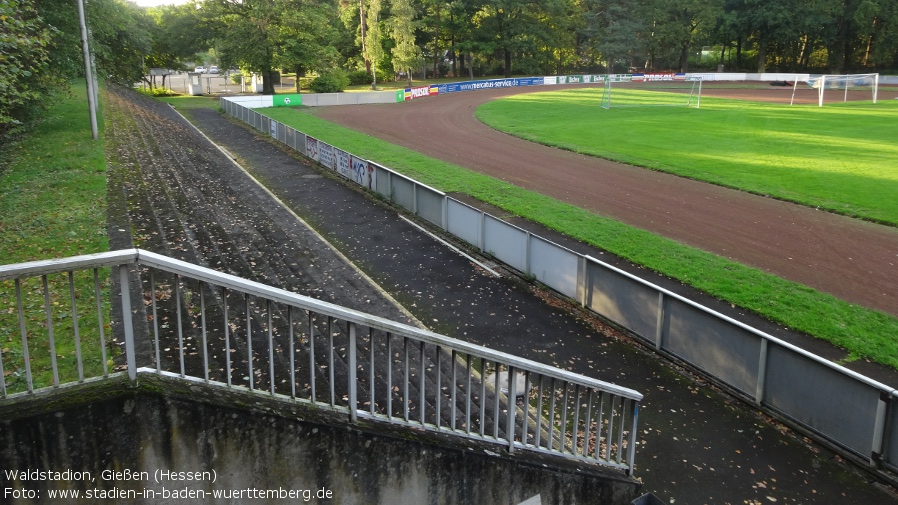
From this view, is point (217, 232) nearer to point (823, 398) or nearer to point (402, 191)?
point (402, 191)

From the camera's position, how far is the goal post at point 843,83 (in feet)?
189

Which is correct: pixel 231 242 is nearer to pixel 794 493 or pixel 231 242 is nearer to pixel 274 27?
pixel 794 493

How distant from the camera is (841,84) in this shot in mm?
65375

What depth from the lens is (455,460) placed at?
6.07 meters

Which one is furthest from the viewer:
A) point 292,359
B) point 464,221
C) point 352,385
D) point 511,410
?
point 464,221

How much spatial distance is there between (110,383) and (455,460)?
2878 mm

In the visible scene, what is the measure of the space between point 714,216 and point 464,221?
8.71m

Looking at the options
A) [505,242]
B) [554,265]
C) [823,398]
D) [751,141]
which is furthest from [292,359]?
[751,141]

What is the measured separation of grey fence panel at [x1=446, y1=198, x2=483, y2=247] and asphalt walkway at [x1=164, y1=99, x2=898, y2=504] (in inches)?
29.3

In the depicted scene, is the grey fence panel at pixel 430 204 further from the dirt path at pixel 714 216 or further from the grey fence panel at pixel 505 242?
the dirt path at pixel 714 216

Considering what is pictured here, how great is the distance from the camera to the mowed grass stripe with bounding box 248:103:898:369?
1345 centimetres

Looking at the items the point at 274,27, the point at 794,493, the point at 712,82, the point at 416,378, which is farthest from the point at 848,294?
the point at 712,82

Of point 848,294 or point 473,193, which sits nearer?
point 848,294

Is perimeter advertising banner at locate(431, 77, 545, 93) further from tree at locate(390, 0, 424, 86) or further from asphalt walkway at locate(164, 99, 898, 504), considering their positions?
asphalt walkway at locate(164, 99, 898, 504)
